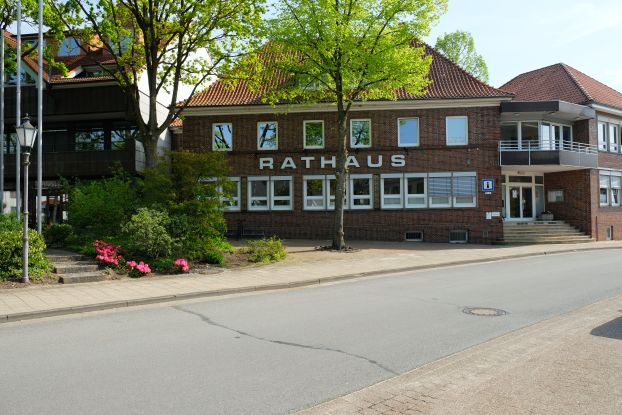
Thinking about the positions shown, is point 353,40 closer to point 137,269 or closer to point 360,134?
point 360,134

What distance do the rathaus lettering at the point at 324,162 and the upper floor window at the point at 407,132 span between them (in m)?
0.76

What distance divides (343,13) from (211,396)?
16.7 meters

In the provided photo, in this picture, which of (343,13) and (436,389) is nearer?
(436,389)

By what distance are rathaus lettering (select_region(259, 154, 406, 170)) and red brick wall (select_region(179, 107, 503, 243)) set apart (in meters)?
0.11

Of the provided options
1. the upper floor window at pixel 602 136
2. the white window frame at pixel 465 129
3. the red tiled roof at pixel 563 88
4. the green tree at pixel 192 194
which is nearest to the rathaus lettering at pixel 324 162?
the white window frame at pixel 465 129

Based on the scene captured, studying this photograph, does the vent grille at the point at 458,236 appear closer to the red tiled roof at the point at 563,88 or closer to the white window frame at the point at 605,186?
the white window frame at the point at 605,186

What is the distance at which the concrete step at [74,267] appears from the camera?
42.1 ft

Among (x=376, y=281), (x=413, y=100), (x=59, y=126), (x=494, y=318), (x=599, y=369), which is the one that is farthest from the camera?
(x=59, y=126)

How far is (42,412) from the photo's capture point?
447 centimetres

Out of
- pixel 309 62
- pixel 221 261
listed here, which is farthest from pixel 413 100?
pixel 221 261

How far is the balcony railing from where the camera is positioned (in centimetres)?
2600

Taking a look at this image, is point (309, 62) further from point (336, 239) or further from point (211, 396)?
point (211, 396)

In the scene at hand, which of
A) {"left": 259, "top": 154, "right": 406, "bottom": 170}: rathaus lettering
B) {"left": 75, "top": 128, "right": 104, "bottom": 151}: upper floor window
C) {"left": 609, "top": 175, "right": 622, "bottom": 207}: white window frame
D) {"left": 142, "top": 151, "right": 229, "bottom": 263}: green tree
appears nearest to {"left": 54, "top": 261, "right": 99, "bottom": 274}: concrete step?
{"left": 142, "top": 151, "right": 229, "bottom": 263}: green tree

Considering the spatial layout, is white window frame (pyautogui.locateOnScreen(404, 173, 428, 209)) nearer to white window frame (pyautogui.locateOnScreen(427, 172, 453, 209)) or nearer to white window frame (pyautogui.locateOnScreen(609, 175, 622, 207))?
white window frame (pyautogui.locateOnScreen(427, 172, 453, 209))
